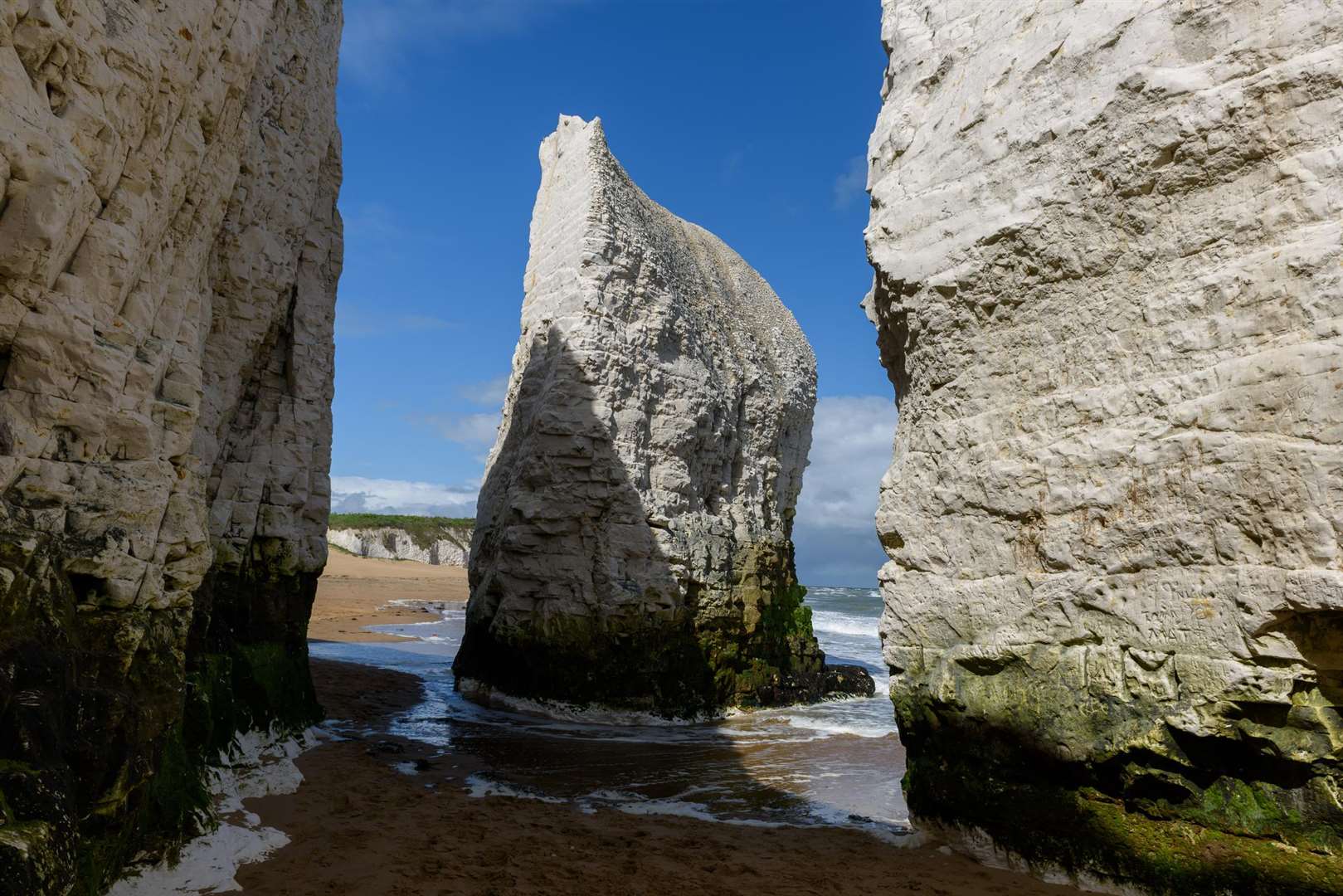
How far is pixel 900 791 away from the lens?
9.16 metres

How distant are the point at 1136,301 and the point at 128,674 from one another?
6.86m

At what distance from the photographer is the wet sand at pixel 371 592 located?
2475 cm

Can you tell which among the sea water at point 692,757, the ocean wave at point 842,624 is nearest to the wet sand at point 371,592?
the sea water at point 692,757

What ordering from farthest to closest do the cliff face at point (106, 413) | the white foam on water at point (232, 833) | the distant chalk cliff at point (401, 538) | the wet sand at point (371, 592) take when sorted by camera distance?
the distant chalk cliff at point (401, 538)
the wet sand at point (371, 592)
the white foam on water at point (232, 833)
the cliff face at point (106, 413)

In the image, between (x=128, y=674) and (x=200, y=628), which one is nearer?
(x=128, y=674)

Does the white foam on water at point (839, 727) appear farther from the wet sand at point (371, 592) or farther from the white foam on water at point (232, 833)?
the wet sand at point (371, 592)

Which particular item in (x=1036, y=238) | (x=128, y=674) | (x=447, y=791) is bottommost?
(x=447, y=791)

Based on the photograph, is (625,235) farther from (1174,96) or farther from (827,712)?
(1174,96)

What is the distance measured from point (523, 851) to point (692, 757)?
4823 millimetres

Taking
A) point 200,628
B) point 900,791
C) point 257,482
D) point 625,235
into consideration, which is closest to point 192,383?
point 200,628

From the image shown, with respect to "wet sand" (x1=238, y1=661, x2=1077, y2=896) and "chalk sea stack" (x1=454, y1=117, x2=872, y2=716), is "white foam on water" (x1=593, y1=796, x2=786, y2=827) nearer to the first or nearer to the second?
"wet sand" (x1=238, y1=661, x2=1077, y2=896)

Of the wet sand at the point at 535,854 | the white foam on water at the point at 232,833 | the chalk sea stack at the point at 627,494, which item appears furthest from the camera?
the chalk sea stack at the point at 627,494

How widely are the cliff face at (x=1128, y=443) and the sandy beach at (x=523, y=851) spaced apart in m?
0.79

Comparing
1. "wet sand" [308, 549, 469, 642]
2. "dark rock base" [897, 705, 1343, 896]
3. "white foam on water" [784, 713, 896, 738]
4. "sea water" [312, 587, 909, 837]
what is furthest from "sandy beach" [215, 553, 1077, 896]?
"wet sand" [308, 549, 469, 642]
